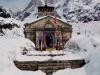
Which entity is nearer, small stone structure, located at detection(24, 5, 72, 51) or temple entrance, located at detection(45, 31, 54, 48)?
small stone structure, located at detection(24, 5, 72, 51)

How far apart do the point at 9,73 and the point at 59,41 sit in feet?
56.7

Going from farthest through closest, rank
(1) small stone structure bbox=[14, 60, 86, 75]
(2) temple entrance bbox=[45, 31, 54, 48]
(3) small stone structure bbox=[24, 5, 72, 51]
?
(2) temple entrance bbox=[45, 31, 54, 48] → (3) small stone structure bbox=[24, 5, 72, 51] → (1) small stone structure bbox=[14, 60, 86, 75]

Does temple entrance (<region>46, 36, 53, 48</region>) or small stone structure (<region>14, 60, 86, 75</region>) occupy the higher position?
small stone structure (<region>14, 60, 86, 75</region>)

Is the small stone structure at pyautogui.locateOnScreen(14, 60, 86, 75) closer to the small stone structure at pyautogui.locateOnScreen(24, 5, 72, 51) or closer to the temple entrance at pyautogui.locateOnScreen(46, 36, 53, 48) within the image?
the small stone structure at pyautogui.locateOnScreen(24, 5, 72, 51)

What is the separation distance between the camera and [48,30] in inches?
1393

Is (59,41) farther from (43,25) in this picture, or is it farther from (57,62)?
(57,62)

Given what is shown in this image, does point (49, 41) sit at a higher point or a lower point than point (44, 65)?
lower

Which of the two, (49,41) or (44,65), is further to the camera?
(49,41)

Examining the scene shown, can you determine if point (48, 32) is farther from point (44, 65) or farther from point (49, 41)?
point (44, 65)

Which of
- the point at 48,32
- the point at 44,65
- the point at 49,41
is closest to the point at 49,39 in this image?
the point at 49,41

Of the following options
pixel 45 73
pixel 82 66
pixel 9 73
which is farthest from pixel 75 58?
pixel 9 73

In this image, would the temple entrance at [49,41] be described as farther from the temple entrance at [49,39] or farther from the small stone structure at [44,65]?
the small stone structure at [44,65]

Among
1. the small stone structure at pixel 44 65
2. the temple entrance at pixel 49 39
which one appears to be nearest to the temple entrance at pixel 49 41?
the temple entrance at pixel 49 39

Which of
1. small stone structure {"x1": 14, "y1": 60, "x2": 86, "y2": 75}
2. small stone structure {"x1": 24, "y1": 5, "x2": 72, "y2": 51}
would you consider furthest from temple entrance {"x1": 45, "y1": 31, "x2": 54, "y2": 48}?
small stone structure {"x1": 14, "y1": 60, "x2": 86, "y2": 75}
